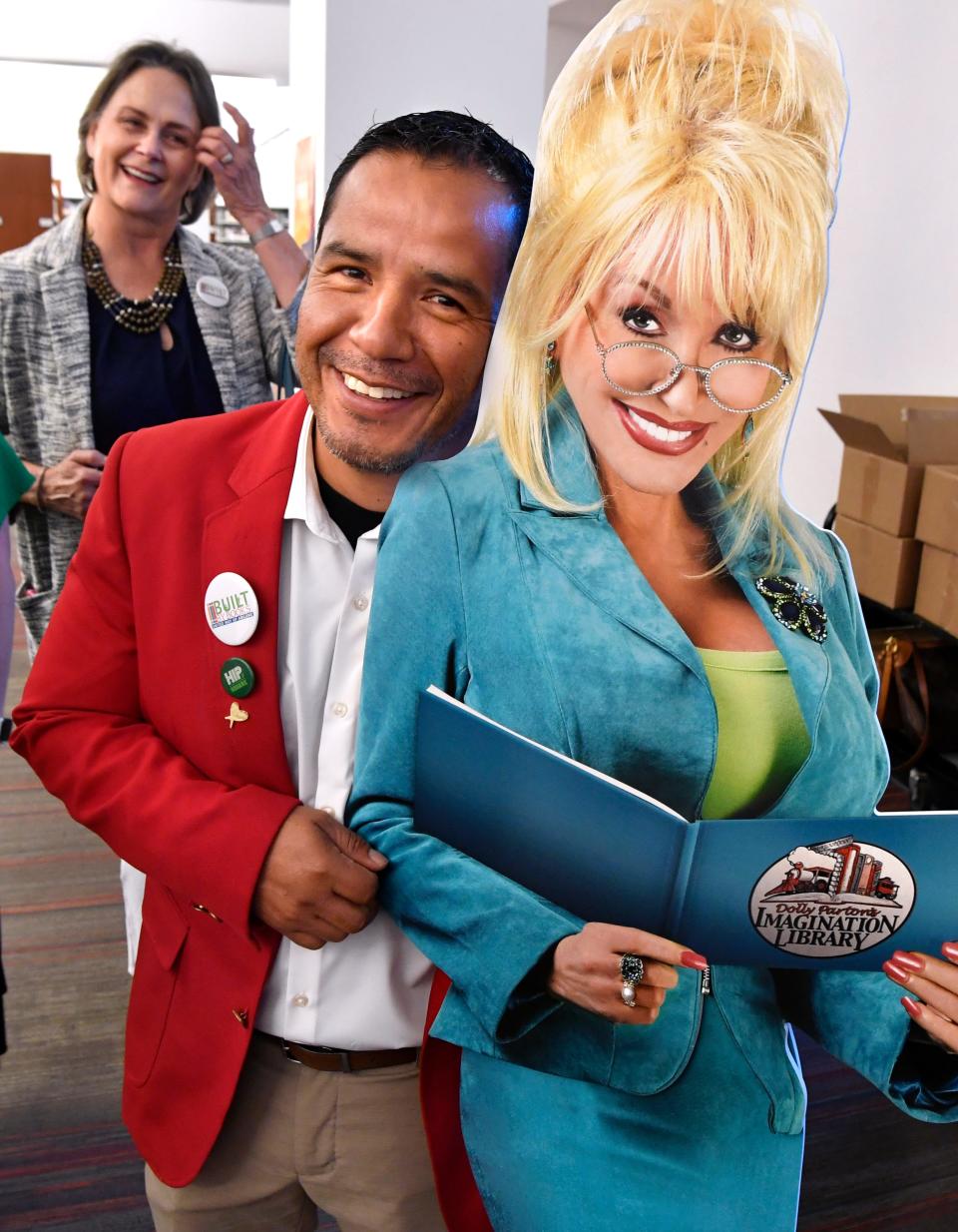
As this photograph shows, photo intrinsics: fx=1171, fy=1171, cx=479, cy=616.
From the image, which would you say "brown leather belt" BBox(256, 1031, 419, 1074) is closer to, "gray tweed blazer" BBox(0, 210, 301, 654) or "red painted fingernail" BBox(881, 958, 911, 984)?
"red painted fingernail" BBox(881, 958, 911, 984)

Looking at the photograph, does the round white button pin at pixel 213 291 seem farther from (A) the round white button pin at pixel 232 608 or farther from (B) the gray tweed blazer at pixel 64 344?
(A) the round white button pin at pixel 232 608

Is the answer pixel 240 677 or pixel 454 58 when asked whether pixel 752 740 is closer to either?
pixel 240 677

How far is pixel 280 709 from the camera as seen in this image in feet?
3.91

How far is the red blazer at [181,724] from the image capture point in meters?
1.16

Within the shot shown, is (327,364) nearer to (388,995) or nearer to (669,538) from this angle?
(669,538)

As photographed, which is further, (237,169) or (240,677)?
(237,169)

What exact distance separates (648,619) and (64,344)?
5.32ft

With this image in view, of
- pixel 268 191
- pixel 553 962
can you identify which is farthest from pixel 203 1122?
pixel 268 191

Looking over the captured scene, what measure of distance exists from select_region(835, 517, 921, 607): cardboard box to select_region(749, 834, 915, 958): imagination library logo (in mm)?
1642

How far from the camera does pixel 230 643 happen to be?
117 cm

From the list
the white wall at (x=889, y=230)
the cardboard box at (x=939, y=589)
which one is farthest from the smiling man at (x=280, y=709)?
the white wall at (x=889, y=230)

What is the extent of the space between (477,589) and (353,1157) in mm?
660

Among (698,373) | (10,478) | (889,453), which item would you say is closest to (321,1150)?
(698,373)

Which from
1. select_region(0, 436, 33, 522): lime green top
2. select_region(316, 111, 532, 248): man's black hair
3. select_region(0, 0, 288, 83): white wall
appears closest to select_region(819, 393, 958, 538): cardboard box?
select_region(316, 111, 532, 248): man's black hair
